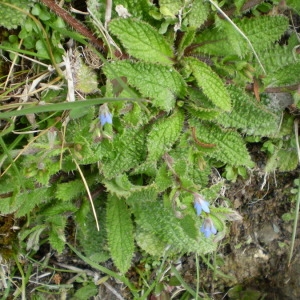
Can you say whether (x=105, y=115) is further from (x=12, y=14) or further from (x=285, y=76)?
(x=285, y=76)

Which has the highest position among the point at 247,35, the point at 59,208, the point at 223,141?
the point at 247,35

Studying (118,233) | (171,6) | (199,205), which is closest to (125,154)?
(118,233)

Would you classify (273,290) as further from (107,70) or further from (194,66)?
(107,70)

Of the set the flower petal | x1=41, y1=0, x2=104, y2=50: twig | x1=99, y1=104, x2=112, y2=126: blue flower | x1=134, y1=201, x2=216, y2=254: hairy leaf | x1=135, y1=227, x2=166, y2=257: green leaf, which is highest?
x1=41, y1=0, x2=104, y2=50: twig

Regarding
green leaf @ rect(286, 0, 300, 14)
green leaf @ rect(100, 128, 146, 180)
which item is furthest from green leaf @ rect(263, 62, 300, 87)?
green leaf @ rect(100, 128, 146, 180)

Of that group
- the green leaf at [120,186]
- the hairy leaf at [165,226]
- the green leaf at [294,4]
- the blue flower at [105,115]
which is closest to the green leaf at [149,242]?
the hairy leaf at [165,226]

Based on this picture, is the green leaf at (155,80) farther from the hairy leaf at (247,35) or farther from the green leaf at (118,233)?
the green leaf at (118,233)

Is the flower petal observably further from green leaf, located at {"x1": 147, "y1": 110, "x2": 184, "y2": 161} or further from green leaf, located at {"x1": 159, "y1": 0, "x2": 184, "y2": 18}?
green leaf, located at {"x1": 159, "y1": 0, "x2": 184, "y2": 18}
